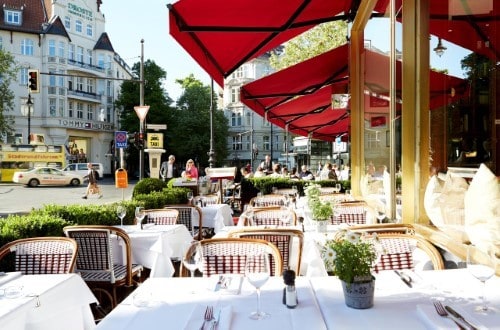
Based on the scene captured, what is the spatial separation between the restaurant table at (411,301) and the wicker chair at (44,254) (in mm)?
2253

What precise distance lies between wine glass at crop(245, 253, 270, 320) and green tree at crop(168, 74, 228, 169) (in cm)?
4484

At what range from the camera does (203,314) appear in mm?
2193

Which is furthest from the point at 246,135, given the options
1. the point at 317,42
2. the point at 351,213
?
the point at 351,213

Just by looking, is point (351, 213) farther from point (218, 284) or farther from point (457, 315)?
point (457, 315)

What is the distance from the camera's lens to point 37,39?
46344mm

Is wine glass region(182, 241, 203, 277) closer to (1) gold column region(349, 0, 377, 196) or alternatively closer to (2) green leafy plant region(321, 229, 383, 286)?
(2) green leafy plant region(321, 229, 383, 286)

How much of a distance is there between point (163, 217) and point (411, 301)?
4.58 m

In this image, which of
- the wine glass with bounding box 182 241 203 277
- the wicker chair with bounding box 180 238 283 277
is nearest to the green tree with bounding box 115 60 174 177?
the wicker chair with bounding box 180 238 283 277

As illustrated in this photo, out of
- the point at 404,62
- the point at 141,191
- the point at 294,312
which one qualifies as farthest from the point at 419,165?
the point at 141,191

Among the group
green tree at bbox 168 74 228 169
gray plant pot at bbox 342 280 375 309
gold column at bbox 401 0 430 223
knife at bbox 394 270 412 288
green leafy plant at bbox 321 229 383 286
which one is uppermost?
green tree at bbox 168 74 228 169

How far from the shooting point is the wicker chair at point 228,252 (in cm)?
331

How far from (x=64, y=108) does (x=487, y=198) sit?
49.4m

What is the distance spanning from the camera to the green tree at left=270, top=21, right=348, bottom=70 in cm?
2061

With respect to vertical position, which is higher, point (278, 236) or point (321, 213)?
point (321, 213)
